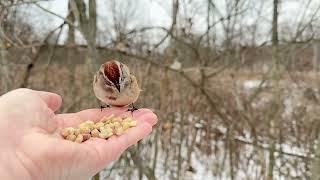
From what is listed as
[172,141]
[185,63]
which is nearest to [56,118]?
[185,63]

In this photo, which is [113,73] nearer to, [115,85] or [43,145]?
[115,85]

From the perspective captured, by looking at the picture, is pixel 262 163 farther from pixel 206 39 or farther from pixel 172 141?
pixel 206 39

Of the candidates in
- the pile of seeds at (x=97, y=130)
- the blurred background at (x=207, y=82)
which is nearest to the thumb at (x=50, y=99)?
the pile of seeds at (x=97, y=130)

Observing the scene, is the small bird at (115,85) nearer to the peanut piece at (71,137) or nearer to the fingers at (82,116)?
the fingers at (82,116)

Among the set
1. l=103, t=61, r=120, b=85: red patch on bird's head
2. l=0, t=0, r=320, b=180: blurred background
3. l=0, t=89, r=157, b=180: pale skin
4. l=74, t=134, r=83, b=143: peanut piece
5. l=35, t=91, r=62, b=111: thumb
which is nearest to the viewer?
l=0, t=89, r=157, b=180: pale skin

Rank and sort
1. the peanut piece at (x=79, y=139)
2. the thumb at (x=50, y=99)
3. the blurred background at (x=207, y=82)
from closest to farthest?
the peanut piece at (x=79, y=139) → the thumb at (x=50, y=99) → the blurred background at (x=207, y=82)

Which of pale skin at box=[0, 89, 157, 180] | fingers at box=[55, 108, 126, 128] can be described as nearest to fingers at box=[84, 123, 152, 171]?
pale skin at box=[0, 89, 157, 180]

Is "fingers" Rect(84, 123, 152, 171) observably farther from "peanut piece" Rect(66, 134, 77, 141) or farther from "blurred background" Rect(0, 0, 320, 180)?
"blurred background" Rect(0, 0, 320, 180)
